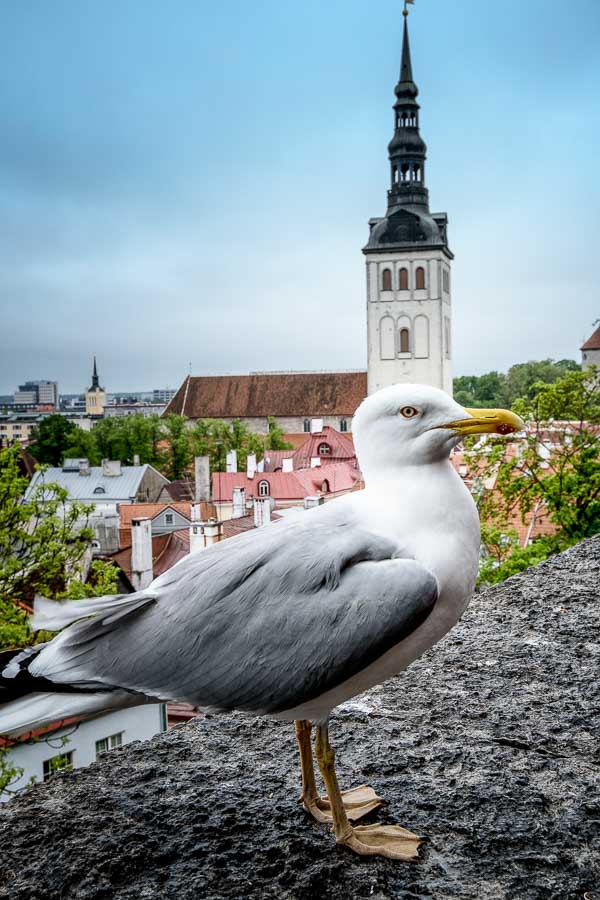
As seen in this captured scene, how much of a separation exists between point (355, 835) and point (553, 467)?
1230cm

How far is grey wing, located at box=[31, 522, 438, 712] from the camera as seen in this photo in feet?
5.13

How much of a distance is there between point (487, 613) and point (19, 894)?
2107mm

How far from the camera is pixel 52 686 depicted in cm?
167

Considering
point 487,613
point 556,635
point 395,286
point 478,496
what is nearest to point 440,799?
point 556,635

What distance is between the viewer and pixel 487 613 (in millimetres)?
3311

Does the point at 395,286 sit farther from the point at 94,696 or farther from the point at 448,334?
the point at 94,696

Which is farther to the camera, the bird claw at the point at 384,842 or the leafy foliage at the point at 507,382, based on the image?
the leafy foliage at the point at 507,382

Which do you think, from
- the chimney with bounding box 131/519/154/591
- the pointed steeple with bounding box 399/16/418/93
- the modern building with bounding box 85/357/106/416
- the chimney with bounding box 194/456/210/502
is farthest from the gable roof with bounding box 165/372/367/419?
the modern building with bounding box 85/357/106/416

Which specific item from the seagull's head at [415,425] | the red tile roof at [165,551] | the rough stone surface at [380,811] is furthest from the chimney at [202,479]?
the seagull's head at [415,425]

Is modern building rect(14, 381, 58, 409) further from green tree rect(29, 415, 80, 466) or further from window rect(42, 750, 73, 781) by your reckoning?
window rect(42, 750, 73, 781)

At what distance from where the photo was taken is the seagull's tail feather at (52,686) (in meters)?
1.65

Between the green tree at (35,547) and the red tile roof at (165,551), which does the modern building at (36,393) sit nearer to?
the red tile roof at (165,551)

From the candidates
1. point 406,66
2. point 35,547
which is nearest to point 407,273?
point 406,66

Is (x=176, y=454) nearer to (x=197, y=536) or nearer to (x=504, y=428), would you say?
(x=197, y=536)
